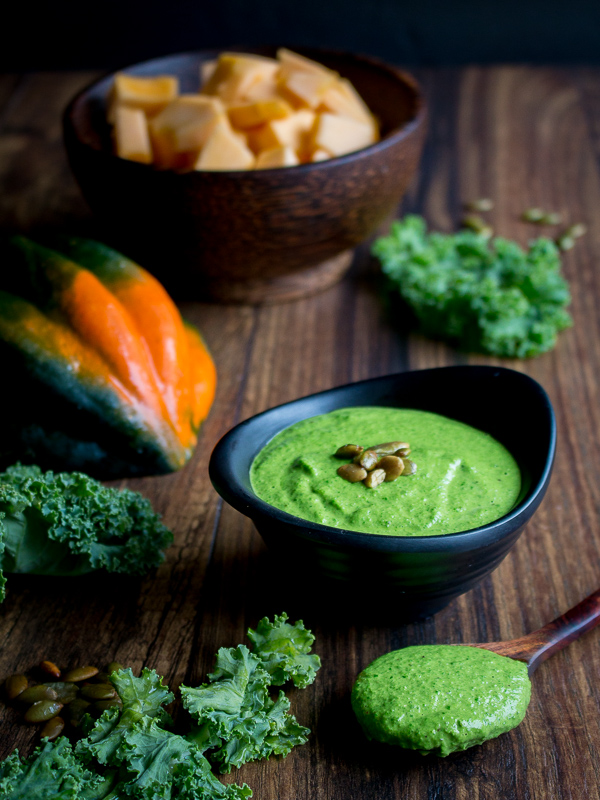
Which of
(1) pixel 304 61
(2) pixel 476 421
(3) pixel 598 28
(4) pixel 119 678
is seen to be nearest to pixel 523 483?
(2) pixel 476 421

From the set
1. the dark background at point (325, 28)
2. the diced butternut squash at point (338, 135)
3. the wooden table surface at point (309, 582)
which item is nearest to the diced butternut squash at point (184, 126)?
the diced butternut squash at point (338, 135)

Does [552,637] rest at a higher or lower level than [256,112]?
lower

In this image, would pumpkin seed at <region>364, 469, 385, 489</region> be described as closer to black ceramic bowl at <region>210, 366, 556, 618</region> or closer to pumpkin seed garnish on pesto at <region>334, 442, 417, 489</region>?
pumpkin seed garnish on pesto at <region>334, 442, 417, 489</region>

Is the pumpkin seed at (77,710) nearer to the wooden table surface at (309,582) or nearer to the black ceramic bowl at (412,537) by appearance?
the wooden table surface at (309,582)

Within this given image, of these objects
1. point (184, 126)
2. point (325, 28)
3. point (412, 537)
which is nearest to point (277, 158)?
point (184, 126)

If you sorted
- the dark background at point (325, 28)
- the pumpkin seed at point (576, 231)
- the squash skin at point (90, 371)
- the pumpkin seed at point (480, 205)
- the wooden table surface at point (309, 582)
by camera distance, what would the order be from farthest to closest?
the dark background at point (325, 28) < the pumpkin seed at point (480, 205) < the pumpkin seed at point (576, 231) < the squash skin at point (90, 371) < the wooden table surface at point (309, 582)

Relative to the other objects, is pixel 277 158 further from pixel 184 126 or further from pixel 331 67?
pixel 331 67
